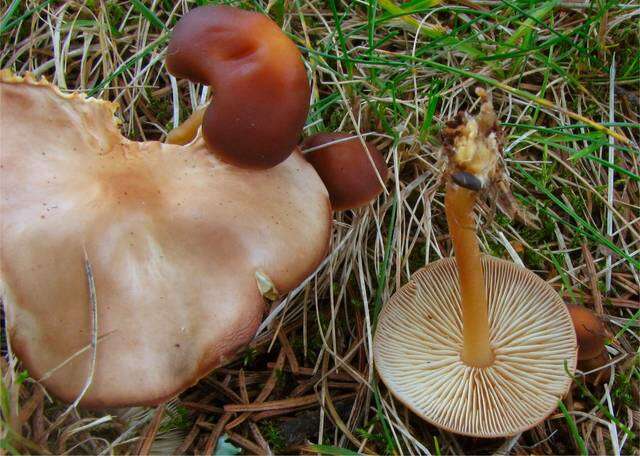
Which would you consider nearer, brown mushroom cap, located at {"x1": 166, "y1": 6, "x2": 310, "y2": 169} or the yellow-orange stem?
brown mushroom cap, located at {"x1": 166, "y1": 6, "x2": 310, "y2": 169}

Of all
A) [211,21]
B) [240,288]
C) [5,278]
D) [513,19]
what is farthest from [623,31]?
[5,278]

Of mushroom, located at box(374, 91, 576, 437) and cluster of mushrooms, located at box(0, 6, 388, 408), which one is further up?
cluster of mushrooms, located at box(0, 6, 388, 408)

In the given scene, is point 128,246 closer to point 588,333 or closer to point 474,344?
point 474,344

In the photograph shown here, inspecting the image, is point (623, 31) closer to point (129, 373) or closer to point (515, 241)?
point (515, 241)

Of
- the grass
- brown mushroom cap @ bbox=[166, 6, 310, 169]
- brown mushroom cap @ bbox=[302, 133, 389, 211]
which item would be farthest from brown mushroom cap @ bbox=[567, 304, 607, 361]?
brown mushroom cap @ bbox=[166, 6, 310, 169]

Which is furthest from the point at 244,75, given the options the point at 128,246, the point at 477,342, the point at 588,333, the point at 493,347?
the point at 588,333

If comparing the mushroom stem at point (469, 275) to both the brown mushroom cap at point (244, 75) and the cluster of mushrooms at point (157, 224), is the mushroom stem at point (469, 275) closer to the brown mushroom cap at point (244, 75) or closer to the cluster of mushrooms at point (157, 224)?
the cluster of mushrooms at point (157, 224)

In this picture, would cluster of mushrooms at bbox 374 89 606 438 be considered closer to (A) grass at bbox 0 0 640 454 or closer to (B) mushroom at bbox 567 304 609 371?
(B) mushroom at bbox 567 304 609 371

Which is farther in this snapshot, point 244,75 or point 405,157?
point 405,157
